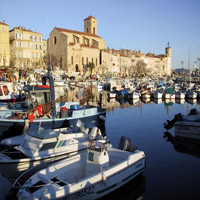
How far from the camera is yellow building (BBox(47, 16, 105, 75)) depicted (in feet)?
229

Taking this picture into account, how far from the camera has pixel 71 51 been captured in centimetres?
7031

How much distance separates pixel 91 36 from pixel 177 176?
75.9 metres

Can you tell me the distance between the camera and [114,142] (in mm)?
15375

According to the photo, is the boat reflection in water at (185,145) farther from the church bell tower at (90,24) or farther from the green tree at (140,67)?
the green tree at (140,67)

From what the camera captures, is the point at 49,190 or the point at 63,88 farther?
the point at 63,88

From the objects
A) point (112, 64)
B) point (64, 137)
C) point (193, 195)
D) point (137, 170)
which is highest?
point (112, 64)

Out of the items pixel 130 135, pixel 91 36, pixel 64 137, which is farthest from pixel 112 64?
pixel 64 137

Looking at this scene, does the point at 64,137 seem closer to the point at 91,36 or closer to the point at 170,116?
the point at 170,116

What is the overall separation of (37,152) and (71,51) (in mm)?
62996

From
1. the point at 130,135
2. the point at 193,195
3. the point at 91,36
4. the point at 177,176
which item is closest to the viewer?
the point at 193,195

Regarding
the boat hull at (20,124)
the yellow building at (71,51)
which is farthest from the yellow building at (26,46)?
the boat hull at (20,124)

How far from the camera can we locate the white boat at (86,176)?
277 inches

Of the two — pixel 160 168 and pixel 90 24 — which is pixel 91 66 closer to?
pixel 90 24

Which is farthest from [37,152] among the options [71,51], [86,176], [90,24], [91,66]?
[90,24]
